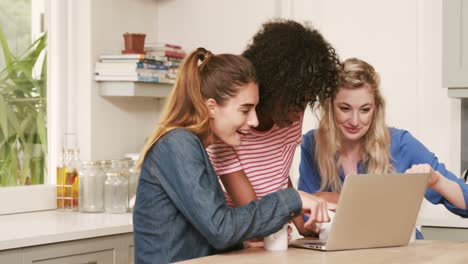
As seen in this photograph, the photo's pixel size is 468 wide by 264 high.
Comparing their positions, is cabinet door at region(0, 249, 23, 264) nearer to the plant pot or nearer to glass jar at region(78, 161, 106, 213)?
glass jar at region(78, 161, 106, 213)

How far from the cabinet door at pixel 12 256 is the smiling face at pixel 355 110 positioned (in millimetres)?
1166

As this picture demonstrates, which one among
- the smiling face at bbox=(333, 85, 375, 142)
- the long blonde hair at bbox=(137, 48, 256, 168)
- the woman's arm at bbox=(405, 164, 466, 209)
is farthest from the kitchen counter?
the woman's arm at bbox=(405, 164, 466, 209)

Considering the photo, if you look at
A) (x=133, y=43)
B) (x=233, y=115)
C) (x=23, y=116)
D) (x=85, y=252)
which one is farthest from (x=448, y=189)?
(x=23, y=116)

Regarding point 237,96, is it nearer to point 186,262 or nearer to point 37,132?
point 186,262

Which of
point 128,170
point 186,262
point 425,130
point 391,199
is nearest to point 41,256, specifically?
point 128,170

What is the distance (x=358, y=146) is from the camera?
2768mm

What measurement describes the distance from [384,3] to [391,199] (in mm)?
1943

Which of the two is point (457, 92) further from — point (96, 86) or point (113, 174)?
point (96, 86)

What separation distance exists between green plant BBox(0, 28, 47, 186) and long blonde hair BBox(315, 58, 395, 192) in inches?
60.1

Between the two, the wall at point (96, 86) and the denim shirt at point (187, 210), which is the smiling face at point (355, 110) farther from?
the wall at point (96, 86)

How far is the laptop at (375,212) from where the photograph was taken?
2.01 metres

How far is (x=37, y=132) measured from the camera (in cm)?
378

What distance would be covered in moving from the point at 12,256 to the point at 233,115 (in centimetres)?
108

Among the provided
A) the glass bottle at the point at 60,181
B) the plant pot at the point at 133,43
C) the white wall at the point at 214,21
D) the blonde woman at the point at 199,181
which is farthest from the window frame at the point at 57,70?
the blonde woman at the point at 199,181
